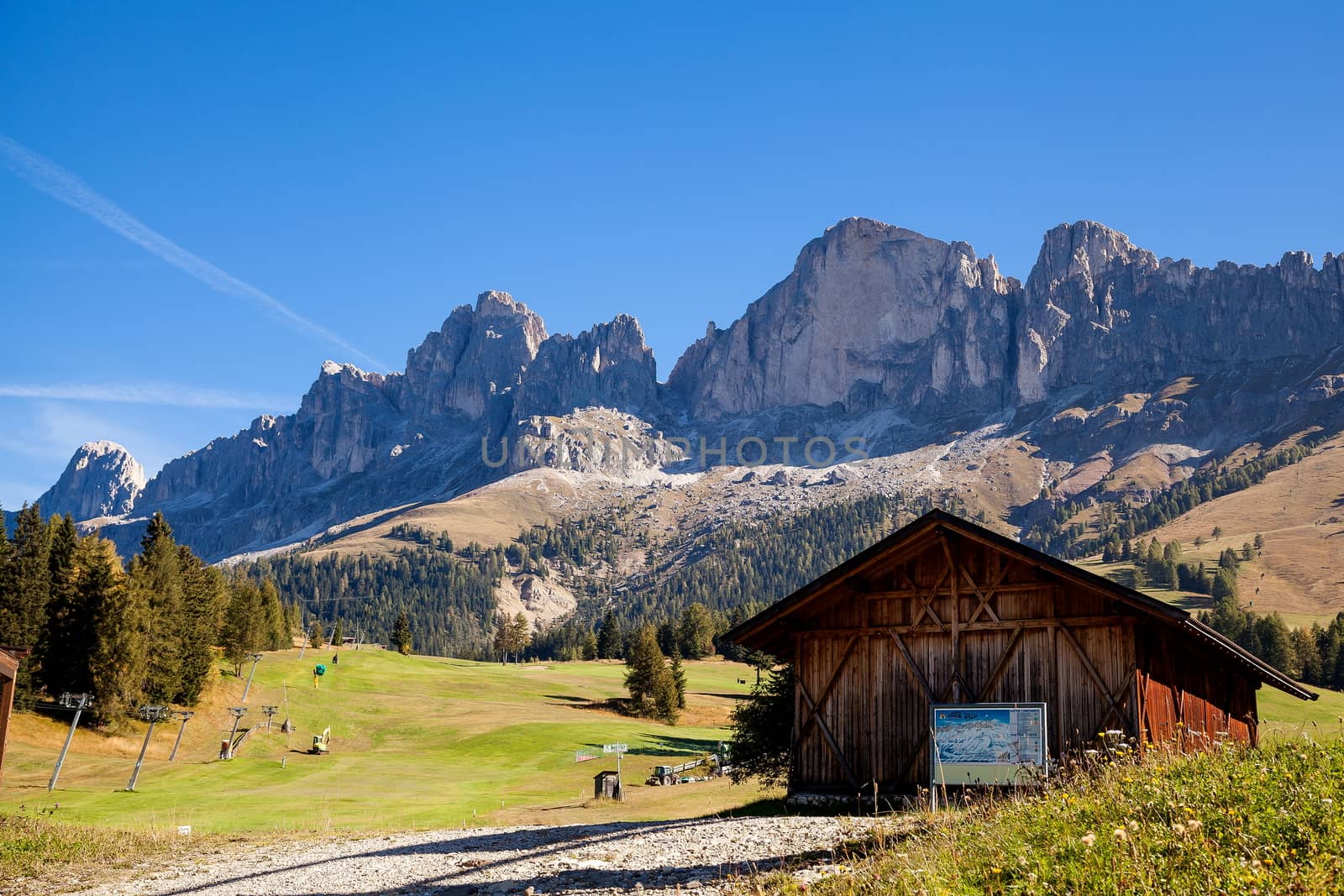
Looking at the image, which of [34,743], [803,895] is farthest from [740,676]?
[803,895]

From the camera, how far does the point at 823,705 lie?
2600 cm

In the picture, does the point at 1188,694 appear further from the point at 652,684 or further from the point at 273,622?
the point at 273,622

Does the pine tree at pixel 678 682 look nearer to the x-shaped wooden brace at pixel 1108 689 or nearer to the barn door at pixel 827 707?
the barn door at pixel 827 707

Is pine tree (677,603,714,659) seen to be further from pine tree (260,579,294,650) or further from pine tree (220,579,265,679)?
pine tree (220,579,265,679)

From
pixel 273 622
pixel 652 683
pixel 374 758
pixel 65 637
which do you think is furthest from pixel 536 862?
pixel 273 622

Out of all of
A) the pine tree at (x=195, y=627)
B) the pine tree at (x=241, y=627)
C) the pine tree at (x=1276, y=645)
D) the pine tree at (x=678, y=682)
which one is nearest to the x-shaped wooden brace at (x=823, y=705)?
the pine tree at (x=195, y=627)

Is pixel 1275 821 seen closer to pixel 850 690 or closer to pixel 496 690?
pixel 850 690

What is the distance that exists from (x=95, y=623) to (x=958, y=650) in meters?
49.4

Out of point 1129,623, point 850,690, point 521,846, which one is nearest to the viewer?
point 521,846

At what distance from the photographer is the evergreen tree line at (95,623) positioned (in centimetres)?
5484

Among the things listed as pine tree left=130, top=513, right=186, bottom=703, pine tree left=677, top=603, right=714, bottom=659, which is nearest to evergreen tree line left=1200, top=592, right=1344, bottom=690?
pine tree left=677, top=603, right=714, bottom=659

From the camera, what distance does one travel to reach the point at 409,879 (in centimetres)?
1762

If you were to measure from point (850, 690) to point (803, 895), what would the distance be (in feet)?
46.5

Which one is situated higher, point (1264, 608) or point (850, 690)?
point (1264, 608)
